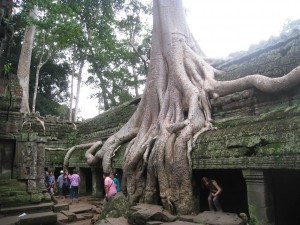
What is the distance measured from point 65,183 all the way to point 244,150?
7.51 metres

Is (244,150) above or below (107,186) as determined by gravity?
above

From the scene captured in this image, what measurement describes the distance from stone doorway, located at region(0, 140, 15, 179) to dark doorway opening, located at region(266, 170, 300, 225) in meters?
5.29

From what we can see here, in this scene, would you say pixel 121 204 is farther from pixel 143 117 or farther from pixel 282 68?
pixel 282 68

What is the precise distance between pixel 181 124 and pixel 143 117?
2.22 m

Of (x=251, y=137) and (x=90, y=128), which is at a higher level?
(x=90, y=128)

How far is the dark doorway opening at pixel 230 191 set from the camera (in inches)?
255

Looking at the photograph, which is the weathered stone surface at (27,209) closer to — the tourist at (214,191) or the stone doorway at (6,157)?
the stone doorway at (6,157)

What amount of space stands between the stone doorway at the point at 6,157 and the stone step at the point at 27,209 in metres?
0.82

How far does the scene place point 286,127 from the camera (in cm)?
425

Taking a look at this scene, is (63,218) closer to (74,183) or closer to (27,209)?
(27,209)

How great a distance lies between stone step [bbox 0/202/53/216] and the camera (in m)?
5.48

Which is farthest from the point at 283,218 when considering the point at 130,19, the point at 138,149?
the point at 130,19

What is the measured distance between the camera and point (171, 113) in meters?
7.01

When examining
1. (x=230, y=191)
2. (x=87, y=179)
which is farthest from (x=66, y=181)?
(x=230, y=191)
